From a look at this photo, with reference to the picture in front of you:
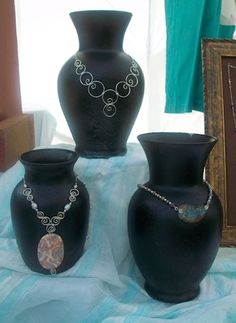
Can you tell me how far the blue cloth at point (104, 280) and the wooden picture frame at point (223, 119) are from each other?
0.10 meters

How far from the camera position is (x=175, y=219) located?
2.28 ft

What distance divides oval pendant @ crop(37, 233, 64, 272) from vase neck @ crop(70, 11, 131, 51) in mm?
368

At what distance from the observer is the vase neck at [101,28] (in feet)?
2.60

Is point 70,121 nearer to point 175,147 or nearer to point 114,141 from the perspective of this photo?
point 114,141

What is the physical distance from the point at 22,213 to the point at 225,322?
373 millimetres

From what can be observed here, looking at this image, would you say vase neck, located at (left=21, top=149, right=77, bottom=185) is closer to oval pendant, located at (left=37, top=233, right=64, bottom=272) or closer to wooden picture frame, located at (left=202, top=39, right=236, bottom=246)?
oval pendant, located at (left=37, top=233, right=64, bottom=272)

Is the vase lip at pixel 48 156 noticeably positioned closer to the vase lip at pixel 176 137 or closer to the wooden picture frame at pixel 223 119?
the vase lip at pixel 176 137

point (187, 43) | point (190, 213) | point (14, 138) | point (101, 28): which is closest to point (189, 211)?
point (190, 213)

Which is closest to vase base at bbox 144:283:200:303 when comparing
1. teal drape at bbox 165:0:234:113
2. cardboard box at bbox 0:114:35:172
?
cardboard box at bbox 0:114:35:172

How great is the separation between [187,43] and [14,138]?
581 millimetres

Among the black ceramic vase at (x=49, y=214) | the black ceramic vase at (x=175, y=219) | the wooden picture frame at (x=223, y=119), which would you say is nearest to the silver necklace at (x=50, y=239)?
the black ceramic vase at (x=49, y=214)

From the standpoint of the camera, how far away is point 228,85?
995 millimetres

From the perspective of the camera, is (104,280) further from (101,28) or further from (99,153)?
(101,28)

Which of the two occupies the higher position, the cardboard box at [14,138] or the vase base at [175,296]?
the cardboard box at [14,138]
